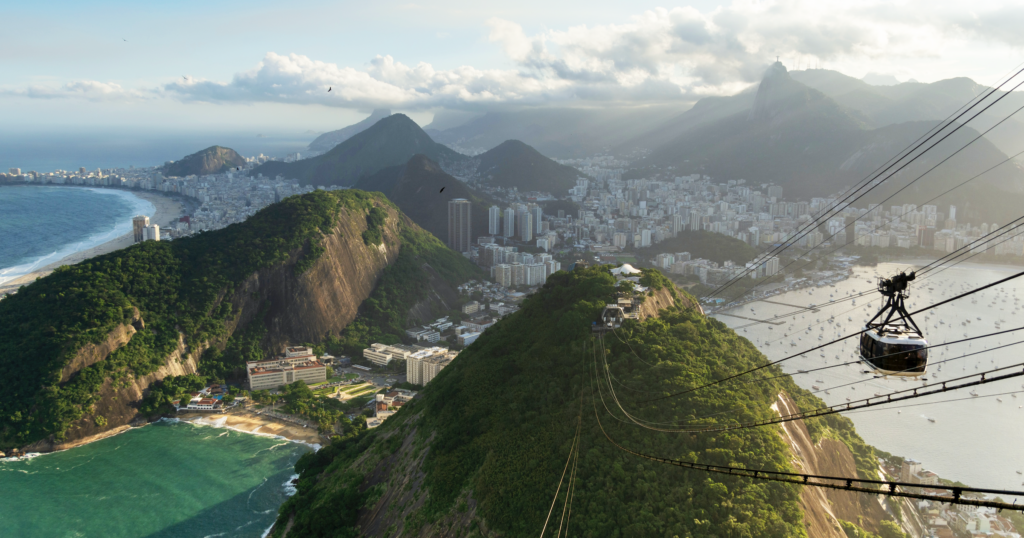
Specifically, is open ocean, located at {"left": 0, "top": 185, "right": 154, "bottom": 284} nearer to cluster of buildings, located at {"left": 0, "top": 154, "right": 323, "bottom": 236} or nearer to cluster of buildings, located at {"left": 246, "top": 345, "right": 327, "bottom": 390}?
cluster of buildings, located at {"left": 0, "top": 154, "right": 323, "bottom": 236}

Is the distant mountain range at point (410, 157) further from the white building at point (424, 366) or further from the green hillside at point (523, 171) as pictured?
the white building at point (424, 366)

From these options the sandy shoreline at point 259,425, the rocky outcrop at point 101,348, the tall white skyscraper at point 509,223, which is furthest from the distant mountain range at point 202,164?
the sandy shoreline at point 259,425

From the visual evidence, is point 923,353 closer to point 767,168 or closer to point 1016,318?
point 1016,318

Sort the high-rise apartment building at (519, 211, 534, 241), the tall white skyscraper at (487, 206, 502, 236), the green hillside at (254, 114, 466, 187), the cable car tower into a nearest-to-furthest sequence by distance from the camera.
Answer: the cable car tower → the tall white skyscraper at (487, 206, 502, 236) → the high-rise apartment building at (519, 211, 534, 241) → the green hillside at (254, 114, 466, 187)

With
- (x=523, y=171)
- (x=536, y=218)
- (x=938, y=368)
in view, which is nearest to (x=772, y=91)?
(x=523, y=171)

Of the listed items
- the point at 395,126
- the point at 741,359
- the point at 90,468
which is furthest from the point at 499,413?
the point at 395,126

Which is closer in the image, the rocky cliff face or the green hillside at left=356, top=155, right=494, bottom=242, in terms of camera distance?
the rocky cliff face

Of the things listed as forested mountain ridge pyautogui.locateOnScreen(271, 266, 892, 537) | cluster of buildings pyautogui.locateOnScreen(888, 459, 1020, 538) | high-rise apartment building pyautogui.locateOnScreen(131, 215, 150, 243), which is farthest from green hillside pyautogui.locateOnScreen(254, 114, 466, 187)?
cluster of buildings pyautogui.locateOnScreen(888, 459, 1020, 538)
